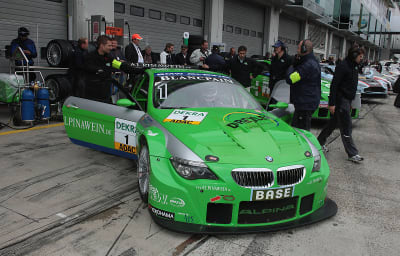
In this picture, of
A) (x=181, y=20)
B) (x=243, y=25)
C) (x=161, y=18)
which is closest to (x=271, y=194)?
(x=161, y=18)

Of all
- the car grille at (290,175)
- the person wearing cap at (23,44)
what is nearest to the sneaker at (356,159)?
the car grille at (290,175)

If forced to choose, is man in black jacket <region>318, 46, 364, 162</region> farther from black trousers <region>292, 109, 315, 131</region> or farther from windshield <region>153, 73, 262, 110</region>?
windshield <region>153, 73, 262, 110</region>

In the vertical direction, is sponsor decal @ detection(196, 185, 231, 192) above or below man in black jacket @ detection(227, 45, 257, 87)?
below

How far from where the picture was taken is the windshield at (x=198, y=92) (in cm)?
401

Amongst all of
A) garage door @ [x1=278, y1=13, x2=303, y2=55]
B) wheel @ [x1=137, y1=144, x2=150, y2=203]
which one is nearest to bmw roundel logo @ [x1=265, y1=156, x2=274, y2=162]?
wheel @ [x1=137, y1=144, x2=150, y2=203]

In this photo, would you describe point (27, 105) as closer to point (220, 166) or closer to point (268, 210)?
point (220, 166)

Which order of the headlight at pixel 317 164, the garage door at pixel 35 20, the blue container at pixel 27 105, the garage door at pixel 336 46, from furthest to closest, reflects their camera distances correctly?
1. the garage door at pixel 336 46
2. the garage door at pixel 35 20
3. the blue container at pixel 27 105
4. the headlight at pixel 317 164

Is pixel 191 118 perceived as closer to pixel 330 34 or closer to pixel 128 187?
pixel 128 187

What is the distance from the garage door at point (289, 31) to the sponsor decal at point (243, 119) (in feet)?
77.5

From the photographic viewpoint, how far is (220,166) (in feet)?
9.27

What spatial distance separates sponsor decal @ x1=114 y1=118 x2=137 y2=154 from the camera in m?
4.10

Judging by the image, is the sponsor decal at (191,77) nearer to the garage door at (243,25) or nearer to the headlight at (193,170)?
the headlight at (193,170)

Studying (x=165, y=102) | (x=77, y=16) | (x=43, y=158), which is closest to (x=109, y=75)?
(x=43, y=158)

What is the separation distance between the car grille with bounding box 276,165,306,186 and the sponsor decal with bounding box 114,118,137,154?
72.6 inches
